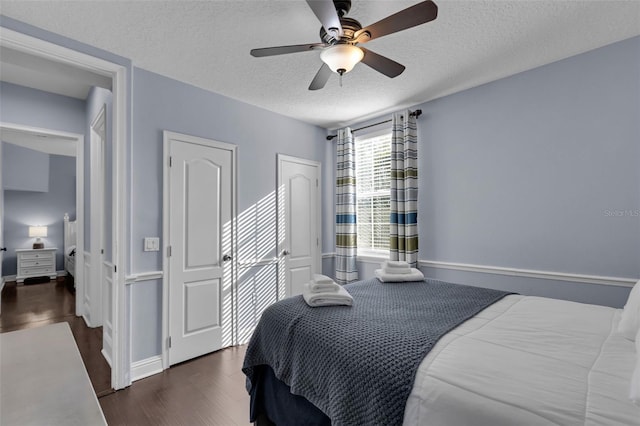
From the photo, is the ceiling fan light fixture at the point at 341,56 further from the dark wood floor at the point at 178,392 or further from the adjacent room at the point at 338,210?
the dark wood floor at the point at 178,392

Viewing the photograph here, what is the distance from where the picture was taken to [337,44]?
1.73 m

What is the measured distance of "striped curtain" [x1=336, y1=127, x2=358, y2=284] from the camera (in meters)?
3.94

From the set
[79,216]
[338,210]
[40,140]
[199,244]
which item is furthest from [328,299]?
[40,140]

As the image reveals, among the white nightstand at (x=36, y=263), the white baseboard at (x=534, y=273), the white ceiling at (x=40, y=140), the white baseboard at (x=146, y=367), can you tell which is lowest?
the white baseboard at (x=146, y=367)

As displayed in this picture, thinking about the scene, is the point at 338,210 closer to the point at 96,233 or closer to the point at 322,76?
the point at 322,76

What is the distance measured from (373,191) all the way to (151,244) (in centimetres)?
261

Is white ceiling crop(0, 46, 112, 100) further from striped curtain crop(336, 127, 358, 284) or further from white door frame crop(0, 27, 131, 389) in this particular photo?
striped curtain crop(336, 127, 358, 284)

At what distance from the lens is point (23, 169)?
19.4ft

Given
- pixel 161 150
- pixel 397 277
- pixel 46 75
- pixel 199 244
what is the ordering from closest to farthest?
pixel 397 277 → pixel 161 150 → pixel 199 244 → pixel 46 75

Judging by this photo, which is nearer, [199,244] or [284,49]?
[284,49]

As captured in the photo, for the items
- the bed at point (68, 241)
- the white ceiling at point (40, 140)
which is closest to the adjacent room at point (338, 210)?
the white ceiling at point (40, 140)

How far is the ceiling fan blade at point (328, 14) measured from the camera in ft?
4.50

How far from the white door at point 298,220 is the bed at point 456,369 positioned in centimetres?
195

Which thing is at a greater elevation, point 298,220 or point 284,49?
point 284,49
